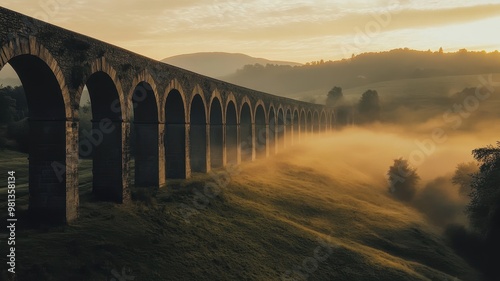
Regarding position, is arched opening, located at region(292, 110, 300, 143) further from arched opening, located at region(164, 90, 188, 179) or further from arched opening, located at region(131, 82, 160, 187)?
arched opening, located at region(131, 82, 160, 187)

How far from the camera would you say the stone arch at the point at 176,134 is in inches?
1259

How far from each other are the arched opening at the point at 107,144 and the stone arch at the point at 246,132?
85.4 ft

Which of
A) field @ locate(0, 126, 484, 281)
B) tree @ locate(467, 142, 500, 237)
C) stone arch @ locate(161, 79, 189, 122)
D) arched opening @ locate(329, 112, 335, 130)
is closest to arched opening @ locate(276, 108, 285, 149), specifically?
field @ locate(0, 126, 484, 281)

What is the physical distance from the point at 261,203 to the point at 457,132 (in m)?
95.3

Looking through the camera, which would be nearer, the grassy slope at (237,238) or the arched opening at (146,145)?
the grassy slope at (237,238)

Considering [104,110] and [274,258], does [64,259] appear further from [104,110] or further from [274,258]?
[274,258]

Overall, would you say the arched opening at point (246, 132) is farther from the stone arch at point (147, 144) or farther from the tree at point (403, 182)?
the stone arch at point (147, 144)

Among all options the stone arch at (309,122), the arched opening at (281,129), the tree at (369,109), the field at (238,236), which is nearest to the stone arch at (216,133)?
the field at (238,236)

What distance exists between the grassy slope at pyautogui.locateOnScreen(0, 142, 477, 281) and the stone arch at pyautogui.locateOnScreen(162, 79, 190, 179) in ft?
5.52

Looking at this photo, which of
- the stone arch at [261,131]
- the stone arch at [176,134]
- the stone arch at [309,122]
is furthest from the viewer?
the stone arch at [309,122]

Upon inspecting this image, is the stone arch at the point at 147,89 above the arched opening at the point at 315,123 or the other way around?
above

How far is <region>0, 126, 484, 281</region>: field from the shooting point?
17.8 m

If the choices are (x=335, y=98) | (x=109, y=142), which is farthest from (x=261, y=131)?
(x=335, y=98)

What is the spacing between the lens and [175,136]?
3262cm
